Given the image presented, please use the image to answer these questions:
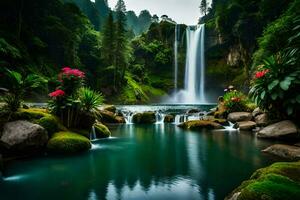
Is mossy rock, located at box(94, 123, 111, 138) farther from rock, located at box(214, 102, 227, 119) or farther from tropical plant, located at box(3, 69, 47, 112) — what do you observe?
rock, located at box(214, 102, 227, 119)

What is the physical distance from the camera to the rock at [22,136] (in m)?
9.22

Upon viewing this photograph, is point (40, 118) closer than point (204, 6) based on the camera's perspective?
Yes

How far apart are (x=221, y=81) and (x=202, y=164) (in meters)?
42.0

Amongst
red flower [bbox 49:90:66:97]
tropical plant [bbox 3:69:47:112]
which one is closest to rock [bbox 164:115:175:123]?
red flower [bbox 49:90:66:97]

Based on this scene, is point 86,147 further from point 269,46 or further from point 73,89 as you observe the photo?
point 269,46

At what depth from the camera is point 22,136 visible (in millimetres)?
9391

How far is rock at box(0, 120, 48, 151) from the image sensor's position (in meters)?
9.22

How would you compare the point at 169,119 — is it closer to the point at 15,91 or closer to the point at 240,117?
the point at 240,117

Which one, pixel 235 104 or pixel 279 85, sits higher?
pixel 279 85

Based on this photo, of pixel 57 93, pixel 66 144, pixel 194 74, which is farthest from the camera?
pixel 194 74

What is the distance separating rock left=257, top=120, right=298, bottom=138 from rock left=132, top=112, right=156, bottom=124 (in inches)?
440

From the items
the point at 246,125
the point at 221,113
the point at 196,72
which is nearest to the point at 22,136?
the point at 246,125

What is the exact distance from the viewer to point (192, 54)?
5038 centimetres

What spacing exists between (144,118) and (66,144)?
14.0 meters
